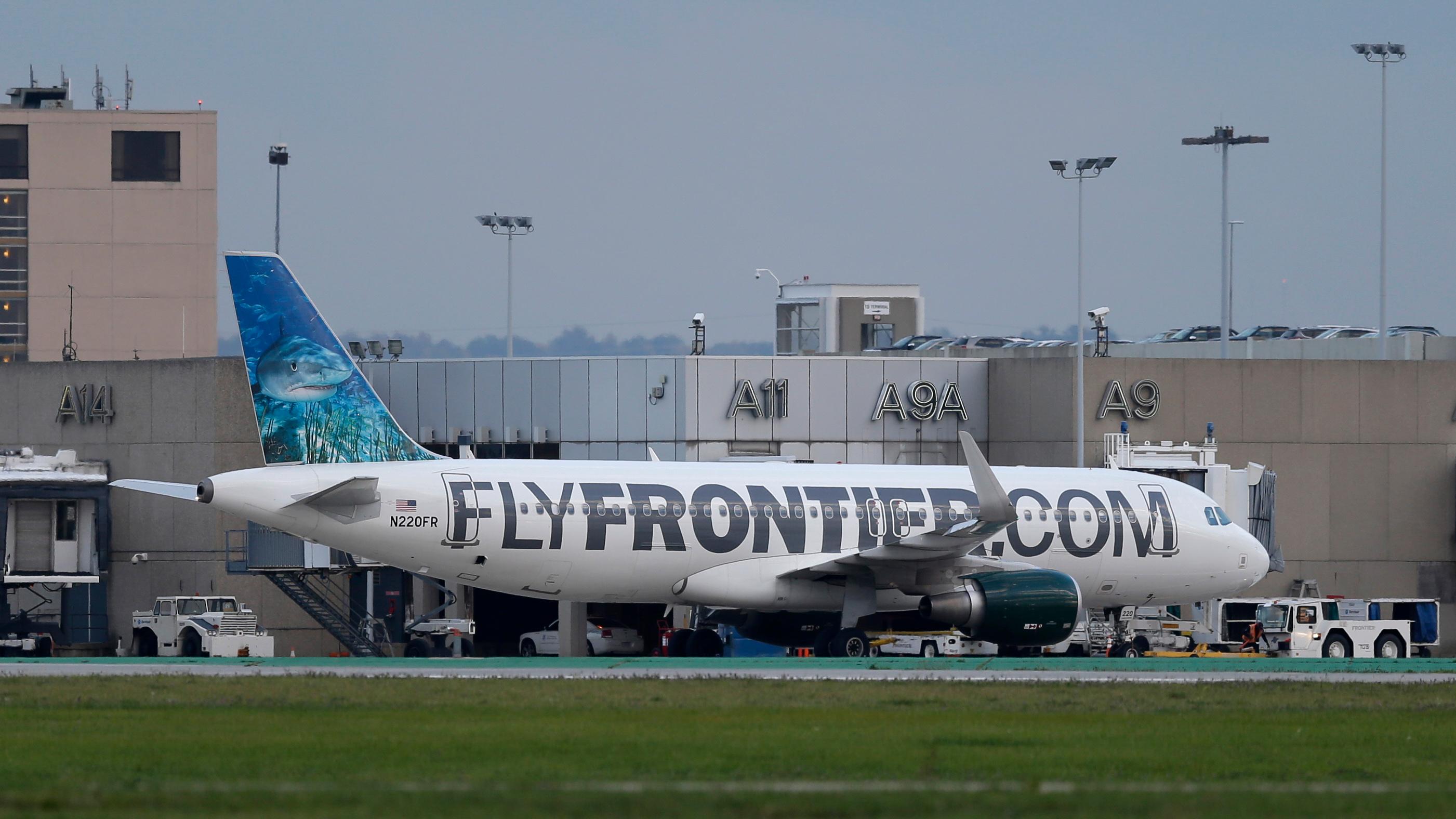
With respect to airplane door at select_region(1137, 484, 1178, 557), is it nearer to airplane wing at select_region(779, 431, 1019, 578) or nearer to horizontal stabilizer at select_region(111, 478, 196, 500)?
airplane wing at select_region(779, 431, 1019, 578)

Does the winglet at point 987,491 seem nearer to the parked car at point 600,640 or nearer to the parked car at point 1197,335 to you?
the parked car at point 600,640

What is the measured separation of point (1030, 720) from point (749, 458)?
28.5 m

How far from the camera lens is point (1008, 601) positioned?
3472 cm

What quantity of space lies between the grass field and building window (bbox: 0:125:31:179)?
7837 centimetres

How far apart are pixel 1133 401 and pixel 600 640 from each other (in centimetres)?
1599

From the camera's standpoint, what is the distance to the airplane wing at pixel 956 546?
33.8 metres

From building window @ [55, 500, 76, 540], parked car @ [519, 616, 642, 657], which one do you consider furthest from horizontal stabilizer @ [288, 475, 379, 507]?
building window @ [55, 500, 76, 540]

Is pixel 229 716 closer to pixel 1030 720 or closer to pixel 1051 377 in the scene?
pixel 1030 720

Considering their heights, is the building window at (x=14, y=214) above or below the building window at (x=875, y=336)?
above

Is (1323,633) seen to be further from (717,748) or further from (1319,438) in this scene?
(717,748)

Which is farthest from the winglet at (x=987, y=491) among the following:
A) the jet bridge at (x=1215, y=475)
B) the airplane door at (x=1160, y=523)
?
the jet bridge at (x=1215, y=475)

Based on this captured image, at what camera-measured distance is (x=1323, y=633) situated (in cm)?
4484

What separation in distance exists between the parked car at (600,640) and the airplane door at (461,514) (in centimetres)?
2000

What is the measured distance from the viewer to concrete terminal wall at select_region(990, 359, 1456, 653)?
54.2 metres
